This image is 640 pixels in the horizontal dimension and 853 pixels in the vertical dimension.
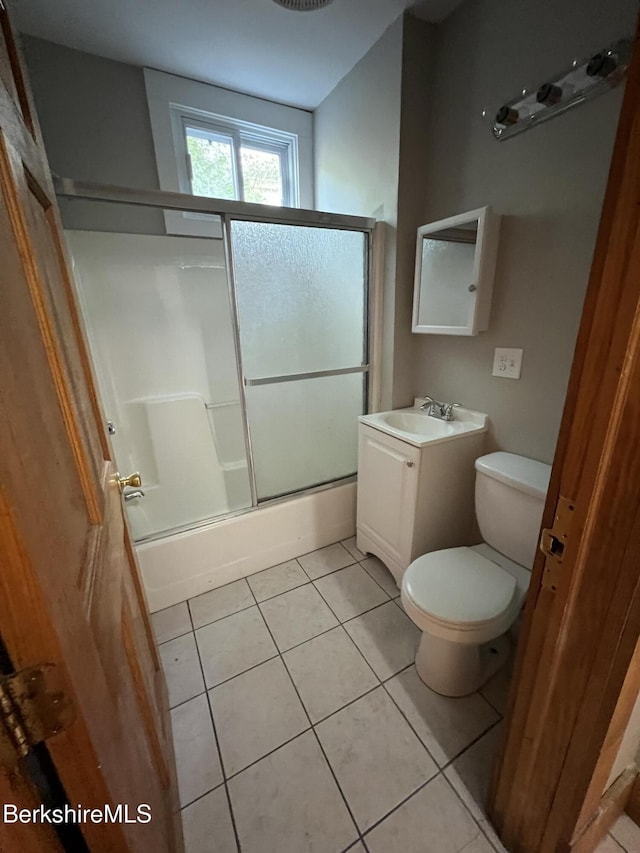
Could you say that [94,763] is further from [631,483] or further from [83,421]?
[631,483]

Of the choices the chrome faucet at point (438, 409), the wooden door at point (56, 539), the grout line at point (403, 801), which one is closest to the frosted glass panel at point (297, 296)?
the chrome faucet at point (438, 409)

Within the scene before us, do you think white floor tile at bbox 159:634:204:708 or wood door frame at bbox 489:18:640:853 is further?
white floor tile at bbox 159:634:204:708

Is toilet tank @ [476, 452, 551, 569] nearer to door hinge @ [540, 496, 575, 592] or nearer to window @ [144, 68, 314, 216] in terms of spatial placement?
door hinge @ [540, 496, 575, 592]

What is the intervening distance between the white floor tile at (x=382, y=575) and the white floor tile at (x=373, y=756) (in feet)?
1.72

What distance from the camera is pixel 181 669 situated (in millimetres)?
1422

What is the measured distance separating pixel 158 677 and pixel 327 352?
1.62 metres

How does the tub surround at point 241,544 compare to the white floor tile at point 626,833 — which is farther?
the tub surround at point 241,544

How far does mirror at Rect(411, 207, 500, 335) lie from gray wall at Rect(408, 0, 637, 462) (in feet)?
0.23

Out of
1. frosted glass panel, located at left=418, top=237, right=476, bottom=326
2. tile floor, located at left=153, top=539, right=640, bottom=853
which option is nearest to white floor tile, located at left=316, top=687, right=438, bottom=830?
tile floor, located at left=153, top=539, right=640, bottom=853

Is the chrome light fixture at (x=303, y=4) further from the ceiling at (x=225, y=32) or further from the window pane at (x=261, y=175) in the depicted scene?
the window pane at (x=261, y=175)

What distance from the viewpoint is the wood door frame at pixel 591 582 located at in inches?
20.0

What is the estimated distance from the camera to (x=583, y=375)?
569 millimetres

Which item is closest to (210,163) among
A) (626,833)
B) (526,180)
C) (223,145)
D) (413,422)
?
(223,145)

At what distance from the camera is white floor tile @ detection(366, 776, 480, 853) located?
93cm
